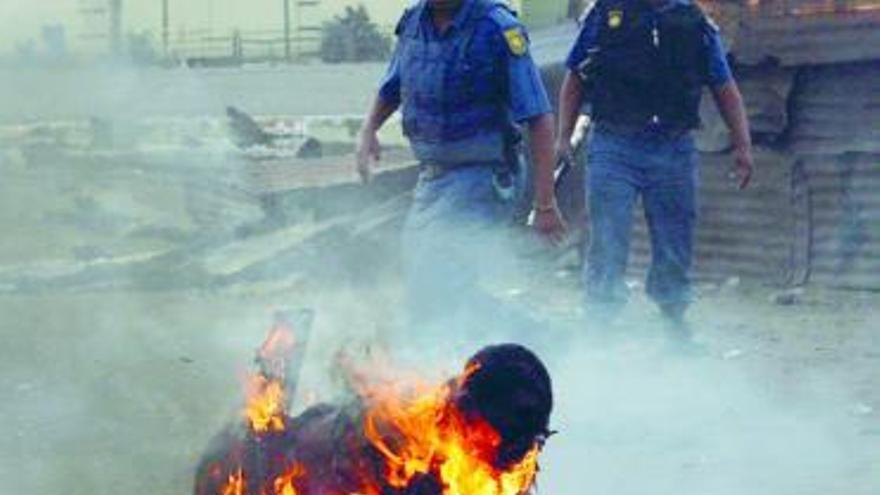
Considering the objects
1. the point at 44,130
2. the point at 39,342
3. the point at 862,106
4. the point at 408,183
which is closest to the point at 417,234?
the point at 39,342

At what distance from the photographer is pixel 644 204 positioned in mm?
7555

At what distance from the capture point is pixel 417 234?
6129 mm

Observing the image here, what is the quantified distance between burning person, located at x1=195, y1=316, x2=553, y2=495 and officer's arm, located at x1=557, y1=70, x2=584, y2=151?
352cm

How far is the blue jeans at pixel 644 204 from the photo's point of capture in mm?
7379

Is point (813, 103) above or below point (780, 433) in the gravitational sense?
above

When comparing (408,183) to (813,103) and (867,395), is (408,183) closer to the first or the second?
(813,103)

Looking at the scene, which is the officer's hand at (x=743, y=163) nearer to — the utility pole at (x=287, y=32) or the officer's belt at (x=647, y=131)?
the officer's belt at (x=647, y=131)

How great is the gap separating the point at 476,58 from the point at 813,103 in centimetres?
436

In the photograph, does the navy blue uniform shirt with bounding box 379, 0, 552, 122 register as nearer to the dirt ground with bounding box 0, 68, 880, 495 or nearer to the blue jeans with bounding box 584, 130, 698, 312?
the dirt ground with bounding box 0, 68, 880, 495

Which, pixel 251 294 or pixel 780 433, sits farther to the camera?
pixel 251 294

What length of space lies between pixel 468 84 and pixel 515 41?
23 cm

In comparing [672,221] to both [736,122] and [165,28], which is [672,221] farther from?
[165,28]

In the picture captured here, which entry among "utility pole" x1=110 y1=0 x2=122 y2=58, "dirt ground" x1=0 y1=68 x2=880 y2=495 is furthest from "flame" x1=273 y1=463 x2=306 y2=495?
"utility pole" x1=110 y1=0 x2=122 y2=58

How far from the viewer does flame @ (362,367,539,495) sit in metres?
3.67
